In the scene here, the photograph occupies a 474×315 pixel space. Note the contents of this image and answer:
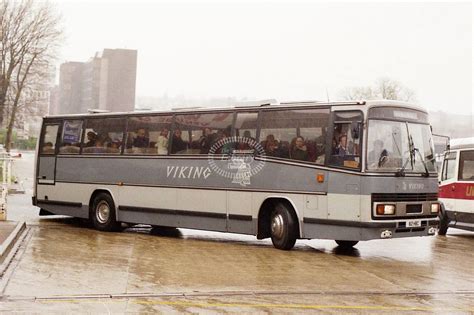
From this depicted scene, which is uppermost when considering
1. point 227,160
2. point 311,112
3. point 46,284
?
point 311,112

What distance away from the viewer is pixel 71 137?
61.6 feet

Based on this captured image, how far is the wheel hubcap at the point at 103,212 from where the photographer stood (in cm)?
1756

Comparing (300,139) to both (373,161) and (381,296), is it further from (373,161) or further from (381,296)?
(381,296)

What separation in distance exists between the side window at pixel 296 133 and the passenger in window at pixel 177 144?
228cm

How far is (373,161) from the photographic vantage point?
13.1 metres

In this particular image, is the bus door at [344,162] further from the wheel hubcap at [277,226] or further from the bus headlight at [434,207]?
the bus headlight at [434,207]

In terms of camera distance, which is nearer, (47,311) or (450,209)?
(47,311)

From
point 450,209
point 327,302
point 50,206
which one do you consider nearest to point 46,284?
point 327,302

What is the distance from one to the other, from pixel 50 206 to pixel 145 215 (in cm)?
358

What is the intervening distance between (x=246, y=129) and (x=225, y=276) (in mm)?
4976

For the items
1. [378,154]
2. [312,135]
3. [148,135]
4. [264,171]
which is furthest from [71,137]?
[378,154]

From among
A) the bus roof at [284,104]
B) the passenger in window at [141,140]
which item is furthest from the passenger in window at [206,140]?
the passenger in window at [141,140]

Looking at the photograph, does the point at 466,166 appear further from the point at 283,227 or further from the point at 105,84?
the point at 105,84

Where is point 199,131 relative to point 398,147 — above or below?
above
